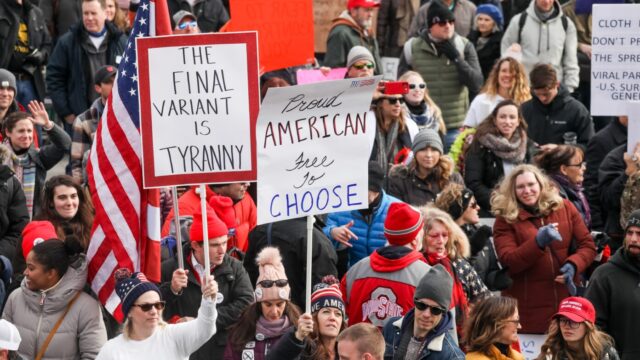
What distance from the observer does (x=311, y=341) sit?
914 cm

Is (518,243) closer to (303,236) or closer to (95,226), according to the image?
(303,236)

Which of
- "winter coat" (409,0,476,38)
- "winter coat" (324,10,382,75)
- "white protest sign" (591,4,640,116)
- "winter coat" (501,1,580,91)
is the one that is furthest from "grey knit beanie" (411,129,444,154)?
"winter coat" (409,0,476,38)

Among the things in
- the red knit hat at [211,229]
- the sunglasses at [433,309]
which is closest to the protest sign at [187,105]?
the red knit hat at [211,229]

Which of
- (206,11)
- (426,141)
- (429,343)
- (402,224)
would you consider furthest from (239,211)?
(206,11)

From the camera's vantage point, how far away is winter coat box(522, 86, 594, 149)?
14.4 m

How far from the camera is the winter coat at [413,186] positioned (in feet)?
40.1

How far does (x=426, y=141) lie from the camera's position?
12.2 meters

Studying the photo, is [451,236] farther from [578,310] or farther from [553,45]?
[553,45]

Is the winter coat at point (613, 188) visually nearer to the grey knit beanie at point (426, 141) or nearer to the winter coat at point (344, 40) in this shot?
the grey knit beanie at point (426, 141)

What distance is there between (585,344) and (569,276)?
1893 millimetres

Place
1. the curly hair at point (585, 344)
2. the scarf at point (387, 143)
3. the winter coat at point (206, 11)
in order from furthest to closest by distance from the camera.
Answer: the winter coat at point (206, 11), the scarf at point (387, 143), the curly hair at point (585, 344)

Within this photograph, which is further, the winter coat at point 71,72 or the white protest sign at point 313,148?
the winter coat at point 71,72

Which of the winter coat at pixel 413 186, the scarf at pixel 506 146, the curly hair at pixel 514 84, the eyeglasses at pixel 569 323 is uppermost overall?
the curly hair at pixel 514 84

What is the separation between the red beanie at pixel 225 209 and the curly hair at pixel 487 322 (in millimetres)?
2783
